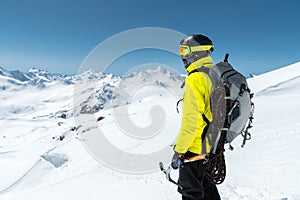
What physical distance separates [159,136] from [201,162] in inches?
541

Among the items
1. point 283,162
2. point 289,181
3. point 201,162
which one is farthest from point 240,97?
point 283,162

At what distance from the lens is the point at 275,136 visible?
32.5 ft

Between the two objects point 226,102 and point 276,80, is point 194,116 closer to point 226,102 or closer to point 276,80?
point 226,102

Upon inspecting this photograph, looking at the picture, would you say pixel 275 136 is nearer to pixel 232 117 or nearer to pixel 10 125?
pixel 232 117

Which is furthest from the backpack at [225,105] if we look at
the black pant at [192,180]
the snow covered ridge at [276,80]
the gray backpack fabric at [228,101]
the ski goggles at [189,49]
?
the snow covered ridge at [276,80]

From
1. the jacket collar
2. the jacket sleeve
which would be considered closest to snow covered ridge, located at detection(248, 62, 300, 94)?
the jacket collar

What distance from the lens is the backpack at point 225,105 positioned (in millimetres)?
3336

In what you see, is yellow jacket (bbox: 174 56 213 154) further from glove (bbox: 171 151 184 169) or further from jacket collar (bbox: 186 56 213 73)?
jacket collar (bbox: 186 56 213 73)

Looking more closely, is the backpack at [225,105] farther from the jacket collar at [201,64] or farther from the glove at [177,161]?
the glove at [177,161]

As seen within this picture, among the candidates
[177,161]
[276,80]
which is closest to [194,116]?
[177,161]

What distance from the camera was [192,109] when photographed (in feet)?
10.7

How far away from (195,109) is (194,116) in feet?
0.30

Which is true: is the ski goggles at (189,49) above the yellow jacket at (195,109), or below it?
above

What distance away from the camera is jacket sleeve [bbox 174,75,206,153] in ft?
10.6
